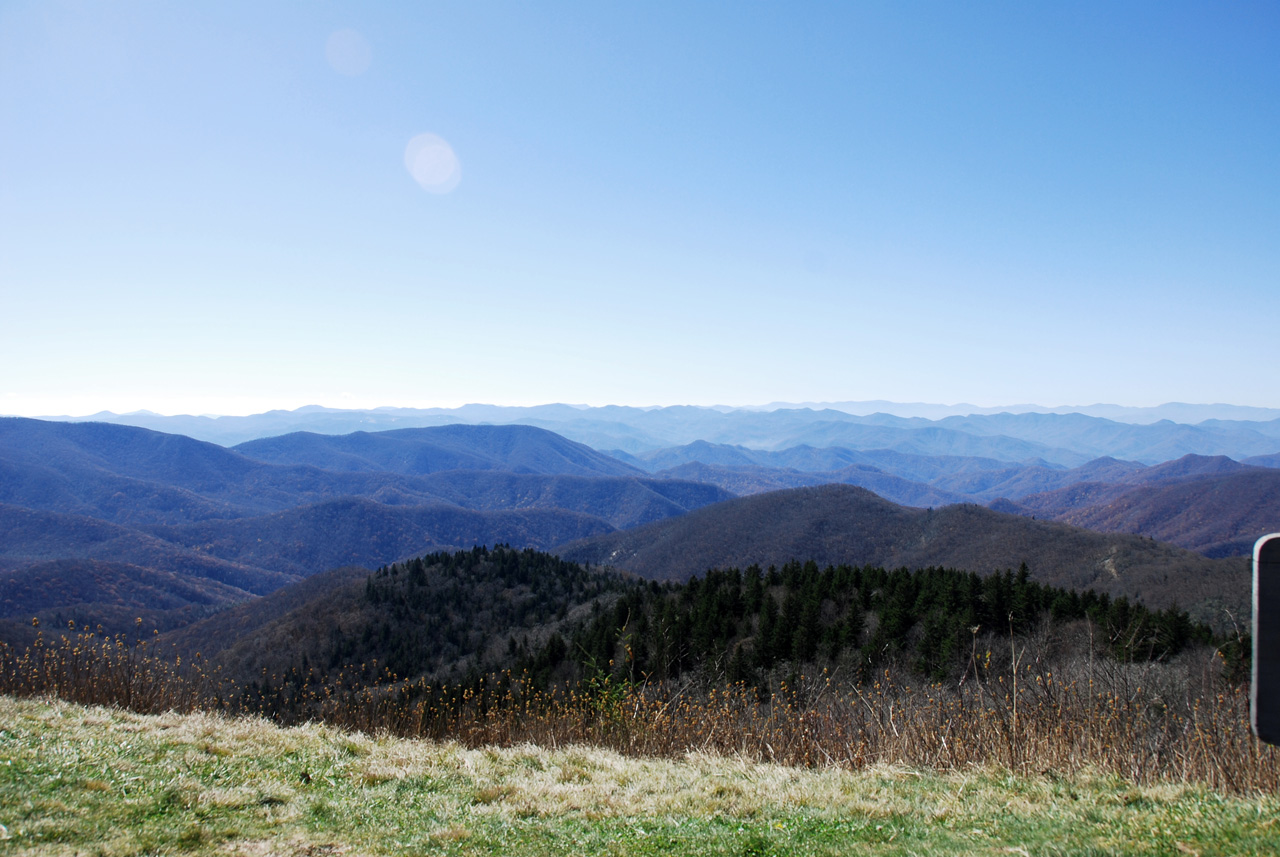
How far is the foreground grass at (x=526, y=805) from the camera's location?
4953 millimetres

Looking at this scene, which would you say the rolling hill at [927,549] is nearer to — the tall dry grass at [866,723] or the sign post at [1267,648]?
the tall dry grass at [866,723]

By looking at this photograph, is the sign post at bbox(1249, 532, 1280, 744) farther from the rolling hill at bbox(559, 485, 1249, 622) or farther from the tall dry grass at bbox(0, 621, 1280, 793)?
the rolling hill at bbox(559, 485, 1249, 622)

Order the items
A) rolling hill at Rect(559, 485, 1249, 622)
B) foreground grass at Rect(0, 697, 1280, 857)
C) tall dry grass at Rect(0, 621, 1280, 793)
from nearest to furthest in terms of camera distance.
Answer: foreground grass at Rect(0, 697, 1280, 857) < tall dry grass at Rect(0, 621, 1280, 793) < rolling hill at Rect(559, 485, 1249, 622)

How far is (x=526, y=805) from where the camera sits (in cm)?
645

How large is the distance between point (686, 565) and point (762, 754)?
524ft

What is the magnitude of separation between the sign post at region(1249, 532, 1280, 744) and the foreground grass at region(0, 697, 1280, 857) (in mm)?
2045

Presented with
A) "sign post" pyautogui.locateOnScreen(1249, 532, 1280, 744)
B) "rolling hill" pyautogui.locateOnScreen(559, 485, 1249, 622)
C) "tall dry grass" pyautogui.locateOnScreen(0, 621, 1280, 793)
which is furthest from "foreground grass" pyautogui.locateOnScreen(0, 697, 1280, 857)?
"rolling hill" pyautogui.locateOnScreen(559, 485, 1249, 622)

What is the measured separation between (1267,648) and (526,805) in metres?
6.03

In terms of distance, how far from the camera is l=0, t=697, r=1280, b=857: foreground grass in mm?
4953

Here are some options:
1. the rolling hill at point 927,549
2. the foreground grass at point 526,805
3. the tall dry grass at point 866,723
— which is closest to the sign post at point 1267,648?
the foreground grass at point 526,805

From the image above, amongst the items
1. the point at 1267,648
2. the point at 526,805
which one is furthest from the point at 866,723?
the point at 1267,648

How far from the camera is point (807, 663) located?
34312 millimetres

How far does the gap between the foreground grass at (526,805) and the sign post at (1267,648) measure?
6.71 ft

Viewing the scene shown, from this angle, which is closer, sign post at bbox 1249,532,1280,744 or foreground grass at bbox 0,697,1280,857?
sign post at bbox 1249,532,1280,744
